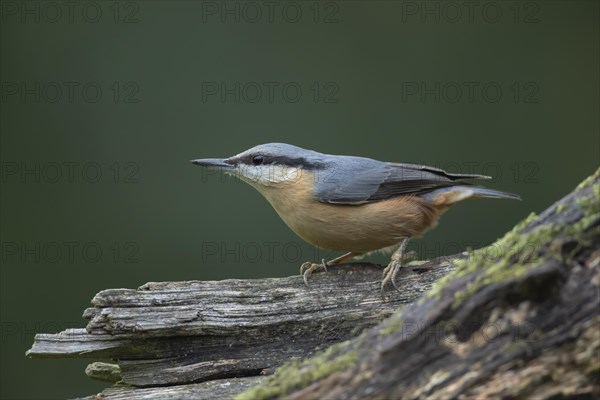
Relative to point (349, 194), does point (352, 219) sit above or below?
below

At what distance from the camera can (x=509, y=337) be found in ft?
7.07

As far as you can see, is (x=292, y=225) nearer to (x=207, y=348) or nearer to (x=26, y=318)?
(x=207, y=348)

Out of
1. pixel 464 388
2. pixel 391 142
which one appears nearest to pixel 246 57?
pixel 391 142

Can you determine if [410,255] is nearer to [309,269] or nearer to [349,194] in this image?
[349,194]

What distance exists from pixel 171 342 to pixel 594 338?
198 centimetres

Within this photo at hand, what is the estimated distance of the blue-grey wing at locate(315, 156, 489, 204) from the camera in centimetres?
415

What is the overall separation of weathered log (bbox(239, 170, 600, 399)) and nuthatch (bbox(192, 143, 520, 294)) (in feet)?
5.59

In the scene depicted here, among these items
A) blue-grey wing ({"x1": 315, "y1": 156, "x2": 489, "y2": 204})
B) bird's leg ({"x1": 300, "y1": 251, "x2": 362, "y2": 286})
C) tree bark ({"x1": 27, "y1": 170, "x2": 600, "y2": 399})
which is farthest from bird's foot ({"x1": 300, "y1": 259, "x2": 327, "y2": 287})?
tree bark ({"x1": 27, "y1": 170, "x2": 600, "y2": 399})

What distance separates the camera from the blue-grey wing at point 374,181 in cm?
415

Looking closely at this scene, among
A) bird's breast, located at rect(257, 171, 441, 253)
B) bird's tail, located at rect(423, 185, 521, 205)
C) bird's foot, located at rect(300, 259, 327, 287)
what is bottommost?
bird's foot, located at rect(300, 259, 327, 287)

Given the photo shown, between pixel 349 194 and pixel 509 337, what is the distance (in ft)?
6.78

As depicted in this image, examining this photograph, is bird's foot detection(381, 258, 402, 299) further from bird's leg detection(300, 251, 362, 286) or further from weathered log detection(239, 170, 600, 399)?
weathered log detection(239, 170, 600, 399)

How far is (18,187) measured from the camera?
6.71 m

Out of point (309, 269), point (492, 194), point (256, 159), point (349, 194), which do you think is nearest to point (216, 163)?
point (256, 159)
